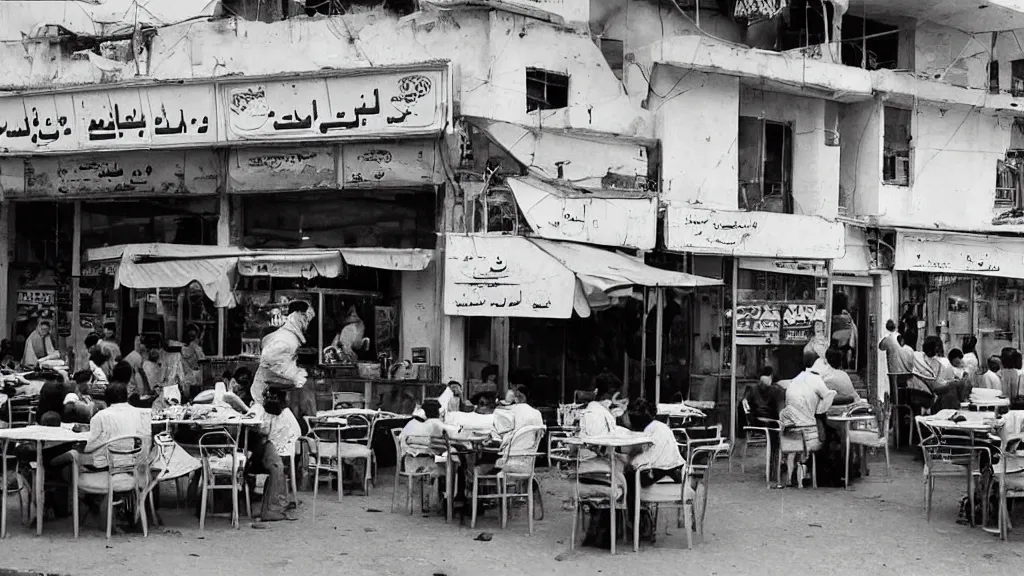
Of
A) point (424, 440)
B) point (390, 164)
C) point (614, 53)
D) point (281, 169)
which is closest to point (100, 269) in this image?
point (281, 169)

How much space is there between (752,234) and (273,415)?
27.8 ft

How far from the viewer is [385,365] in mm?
15812

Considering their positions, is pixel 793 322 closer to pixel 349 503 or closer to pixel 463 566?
pixel 349 503

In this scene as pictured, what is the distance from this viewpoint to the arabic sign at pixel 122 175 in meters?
16.3

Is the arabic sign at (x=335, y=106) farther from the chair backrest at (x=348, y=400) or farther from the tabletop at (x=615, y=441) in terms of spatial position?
the tabletop at (x=615, y=441)

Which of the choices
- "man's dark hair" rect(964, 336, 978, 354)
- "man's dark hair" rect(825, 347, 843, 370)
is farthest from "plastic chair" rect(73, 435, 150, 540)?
"man's dark hair" rect(964, 336, 978, 354)

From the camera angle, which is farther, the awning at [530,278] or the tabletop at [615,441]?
the awning at [530,278]

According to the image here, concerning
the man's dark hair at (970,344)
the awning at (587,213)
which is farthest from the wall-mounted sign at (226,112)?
the man's dark hair at (970,344)

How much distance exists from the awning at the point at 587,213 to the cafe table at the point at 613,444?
5.88m

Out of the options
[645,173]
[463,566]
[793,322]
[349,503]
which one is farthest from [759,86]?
[463,566]

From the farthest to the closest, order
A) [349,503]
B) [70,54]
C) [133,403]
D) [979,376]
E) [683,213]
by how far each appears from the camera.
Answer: [70,54], [683,213], [979,376], [349,503], [133,403]

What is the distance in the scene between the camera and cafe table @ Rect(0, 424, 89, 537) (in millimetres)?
9062

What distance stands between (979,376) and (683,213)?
4372 mm

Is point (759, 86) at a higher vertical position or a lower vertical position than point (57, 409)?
higher
